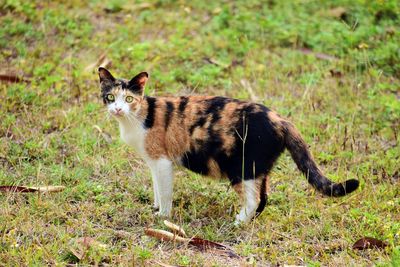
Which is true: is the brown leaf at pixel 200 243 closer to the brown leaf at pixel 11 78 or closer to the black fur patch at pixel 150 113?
the black fur patch at pixel 150 113

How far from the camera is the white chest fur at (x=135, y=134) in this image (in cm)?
581

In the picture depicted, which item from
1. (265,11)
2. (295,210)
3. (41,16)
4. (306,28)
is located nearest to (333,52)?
(306,28)

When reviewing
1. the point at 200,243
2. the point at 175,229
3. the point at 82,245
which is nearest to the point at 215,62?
the point at 175,229

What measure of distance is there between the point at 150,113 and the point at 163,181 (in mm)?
661

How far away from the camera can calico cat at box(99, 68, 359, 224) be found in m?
5.55

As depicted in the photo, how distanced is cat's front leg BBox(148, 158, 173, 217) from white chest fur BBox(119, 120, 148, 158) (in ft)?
0.51

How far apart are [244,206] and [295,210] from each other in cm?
62

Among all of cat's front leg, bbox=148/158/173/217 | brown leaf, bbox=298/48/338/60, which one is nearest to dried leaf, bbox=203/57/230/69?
brown leaf, bbox=298/48/338/60

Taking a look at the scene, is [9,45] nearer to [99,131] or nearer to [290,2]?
[99,131]

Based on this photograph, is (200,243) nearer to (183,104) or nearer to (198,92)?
(183,104)

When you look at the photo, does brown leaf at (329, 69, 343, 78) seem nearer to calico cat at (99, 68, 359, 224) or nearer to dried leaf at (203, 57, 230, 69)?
dried leaf at (203, 57, 230, 69)

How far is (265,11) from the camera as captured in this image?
10148mm

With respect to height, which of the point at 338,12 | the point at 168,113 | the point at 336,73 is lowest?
the point at 336,73

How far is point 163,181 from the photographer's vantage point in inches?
228
